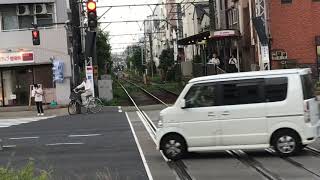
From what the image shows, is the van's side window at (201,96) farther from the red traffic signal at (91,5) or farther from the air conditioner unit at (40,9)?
the air conditioner unit at (40,9)

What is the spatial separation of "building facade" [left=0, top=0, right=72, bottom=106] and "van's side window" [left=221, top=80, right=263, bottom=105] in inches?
981

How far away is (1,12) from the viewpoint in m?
38.1

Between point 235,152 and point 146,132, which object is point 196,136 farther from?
point 146,132

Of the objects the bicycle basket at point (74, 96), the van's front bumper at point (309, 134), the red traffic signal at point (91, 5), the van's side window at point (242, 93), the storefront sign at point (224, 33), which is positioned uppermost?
the red traffic signal at point (91, 5)

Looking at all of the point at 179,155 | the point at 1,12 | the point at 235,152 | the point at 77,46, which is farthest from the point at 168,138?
the point at 1,12

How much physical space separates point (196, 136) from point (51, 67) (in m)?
25.9

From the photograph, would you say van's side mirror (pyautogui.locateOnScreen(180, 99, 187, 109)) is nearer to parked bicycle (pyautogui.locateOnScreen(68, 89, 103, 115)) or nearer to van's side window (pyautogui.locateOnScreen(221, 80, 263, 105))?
van's side window (pyautogui.locateOnScreen(221, 80, 263, 105))

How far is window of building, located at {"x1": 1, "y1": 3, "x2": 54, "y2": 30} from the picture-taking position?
1496 inches

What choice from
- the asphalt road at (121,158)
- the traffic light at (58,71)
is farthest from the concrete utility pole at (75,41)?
the asphalt road at (121,158)

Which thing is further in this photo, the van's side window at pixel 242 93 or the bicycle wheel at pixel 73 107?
the bicycle wheel at pixel 73 107

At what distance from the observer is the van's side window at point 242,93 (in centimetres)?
1261

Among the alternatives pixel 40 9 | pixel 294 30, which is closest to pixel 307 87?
pixel 294 30

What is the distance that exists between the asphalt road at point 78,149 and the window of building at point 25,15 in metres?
14.4

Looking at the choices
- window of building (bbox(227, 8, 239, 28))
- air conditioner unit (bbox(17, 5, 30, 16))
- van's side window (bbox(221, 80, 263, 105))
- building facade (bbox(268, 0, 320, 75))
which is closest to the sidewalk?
air conditioner unit (bbox(17, 5, 30, 16))
